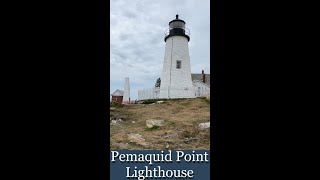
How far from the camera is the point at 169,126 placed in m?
7.98

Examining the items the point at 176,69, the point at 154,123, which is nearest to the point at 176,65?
the point at 176,69

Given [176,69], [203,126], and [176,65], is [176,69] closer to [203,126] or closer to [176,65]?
[176,65]

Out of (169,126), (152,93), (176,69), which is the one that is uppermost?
(176,69)

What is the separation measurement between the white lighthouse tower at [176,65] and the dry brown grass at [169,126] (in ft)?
5.83

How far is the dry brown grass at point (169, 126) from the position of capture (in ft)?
20.9

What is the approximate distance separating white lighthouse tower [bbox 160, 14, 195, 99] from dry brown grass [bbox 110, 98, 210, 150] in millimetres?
1777

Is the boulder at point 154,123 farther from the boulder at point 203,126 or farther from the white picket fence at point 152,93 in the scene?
the white picket fence at point 152,93

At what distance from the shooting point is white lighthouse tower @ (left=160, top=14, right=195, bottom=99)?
13531 millimetres

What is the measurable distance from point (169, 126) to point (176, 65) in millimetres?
6287

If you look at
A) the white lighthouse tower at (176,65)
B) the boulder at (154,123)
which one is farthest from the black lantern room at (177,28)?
the boulder at (154,123)

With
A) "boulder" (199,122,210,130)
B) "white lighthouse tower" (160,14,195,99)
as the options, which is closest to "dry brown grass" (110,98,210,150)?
"boulder" (199,122,210,130)
